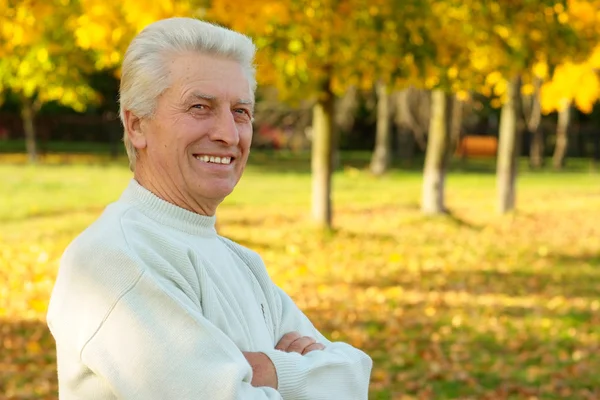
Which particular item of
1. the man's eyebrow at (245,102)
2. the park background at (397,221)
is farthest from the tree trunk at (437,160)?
the man's eyebrow at (245,102)

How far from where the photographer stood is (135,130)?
91.3 inches

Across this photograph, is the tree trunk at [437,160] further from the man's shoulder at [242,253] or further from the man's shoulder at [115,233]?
the man's shoulder at [115,233]

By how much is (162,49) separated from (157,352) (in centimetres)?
70

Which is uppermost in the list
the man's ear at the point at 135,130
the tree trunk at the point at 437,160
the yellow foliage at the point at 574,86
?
the yellow foliage at the point at 574,86

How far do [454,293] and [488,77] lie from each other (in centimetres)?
625

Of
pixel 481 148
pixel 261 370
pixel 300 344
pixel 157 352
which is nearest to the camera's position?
pixel 157 352

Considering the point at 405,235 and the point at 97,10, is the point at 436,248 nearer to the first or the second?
the point at 405,235

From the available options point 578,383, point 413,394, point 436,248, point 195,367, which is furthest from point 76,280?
point 436,248

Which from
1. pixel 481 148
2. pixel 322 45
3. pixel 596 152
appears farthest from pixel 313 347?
pixel 481 148

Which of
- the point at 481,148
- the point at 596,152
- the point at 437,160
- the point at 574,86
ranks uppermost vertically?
the point at 574,86

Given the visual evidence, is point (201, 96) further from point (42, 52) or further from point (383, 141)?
point (383, 141)

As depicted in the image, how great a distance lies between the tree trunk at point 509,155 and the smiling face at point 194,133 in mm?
16926

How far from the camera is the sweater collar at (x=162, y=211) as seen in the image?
2.28 meters

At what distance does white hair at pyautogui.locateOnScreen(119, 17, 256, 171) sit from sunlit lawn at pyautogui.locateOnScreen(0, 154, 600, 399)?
4867 millimetres
